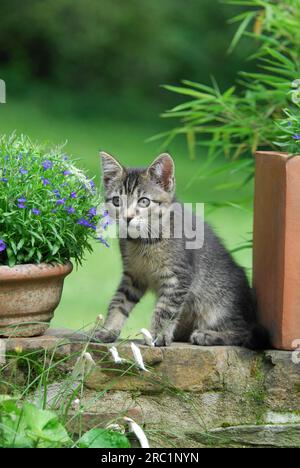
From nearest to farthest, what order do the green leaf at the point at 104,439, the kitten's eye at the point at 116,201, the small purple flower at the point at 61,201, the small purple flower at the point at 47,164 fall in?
the green leaf at the point at 104,439, the small purple flower at the point at 61,201, the small purple flower at the point at 47,164, the kitten's eye at the point at 116,201

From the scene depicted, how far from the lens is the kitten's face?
3.31 meters

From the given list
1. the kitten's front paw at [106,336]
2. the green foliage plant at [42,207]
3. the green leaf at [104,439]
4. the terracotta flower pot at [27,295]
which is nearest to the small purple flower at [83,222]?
the green foliage plant at [42,207]

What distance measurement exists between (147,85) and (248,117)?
11.0 meters

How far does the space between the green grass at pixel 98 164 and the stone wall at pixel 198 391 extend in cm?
218

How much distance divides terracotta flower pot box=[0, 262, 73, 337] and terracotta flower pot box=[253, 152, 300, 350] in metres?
0.68

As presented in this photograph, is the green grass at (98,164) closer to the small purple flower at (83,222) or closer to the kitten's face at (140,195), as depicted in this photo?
the kitten's face at (140,195)

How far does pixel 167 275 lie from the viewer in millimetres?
3320

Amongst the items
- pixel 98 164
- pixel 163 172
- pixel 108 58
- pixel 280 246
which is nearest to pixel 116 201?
pixel 163 172

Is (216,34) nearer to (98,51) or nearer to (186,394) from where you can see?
(98,51)

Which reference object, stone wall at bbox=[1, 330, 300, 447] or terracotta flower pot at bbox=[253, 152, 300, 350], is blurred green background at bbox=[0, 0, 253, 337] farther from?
stone wall at bbox=[1, 330, 300, 447]

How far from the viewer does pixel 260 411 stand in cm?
315

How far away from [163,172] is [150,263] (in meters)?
0.32

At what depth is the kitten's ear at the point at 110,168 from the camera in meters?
3.39
